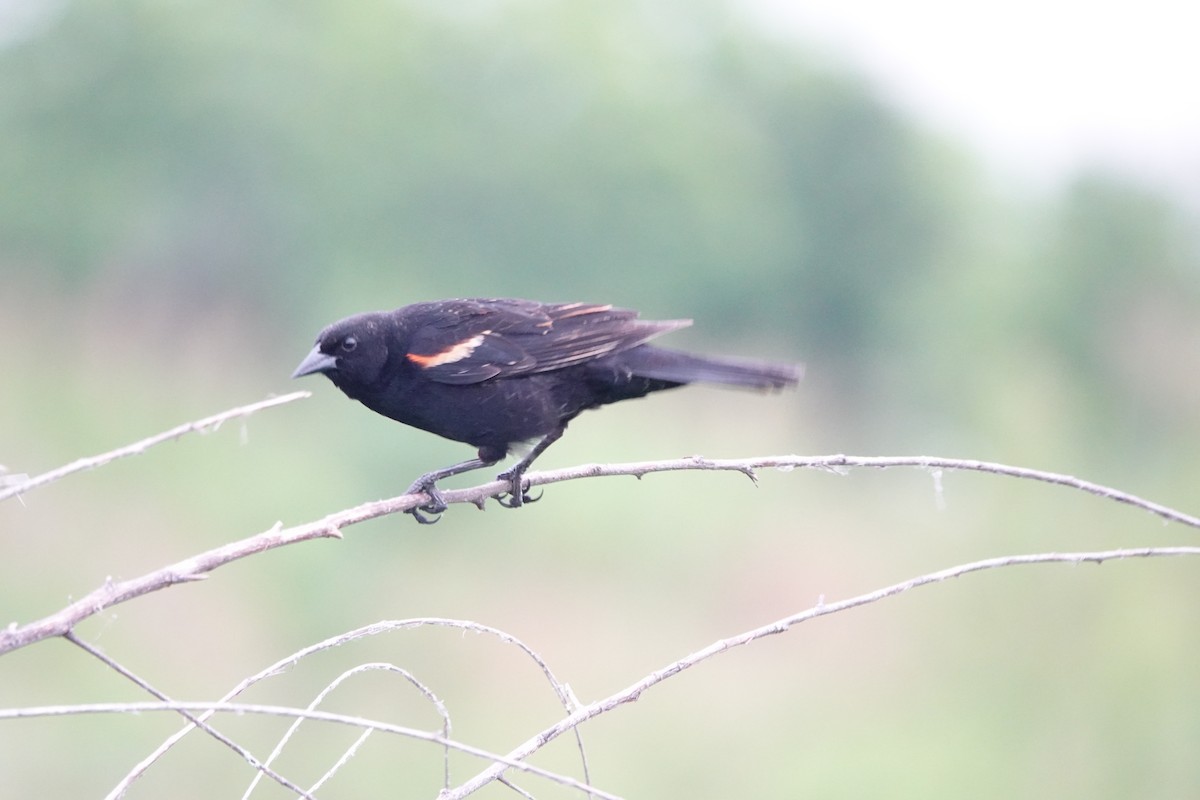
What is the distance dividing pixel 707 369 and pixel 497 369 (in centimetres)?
85

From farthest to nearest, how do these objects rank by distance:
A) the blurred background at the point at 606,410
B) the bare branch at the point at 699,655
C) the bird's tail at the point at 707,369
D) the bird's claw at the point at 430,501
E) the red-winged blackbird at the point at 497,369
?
the blurred background at the point at 606,410 < the red-winged blackbird at the point at 497,369 < the bird's tail at the point at 707,369 < the bird's claw at the point at 430,501 < the bare branch at the point at 699,655

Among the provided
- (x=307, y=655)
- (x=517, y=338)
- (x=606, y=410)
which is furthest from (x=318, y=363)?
(x=606, y=410)

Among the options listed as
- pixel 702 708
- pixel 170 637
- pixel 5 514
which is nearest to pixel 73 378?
pixel 5 514

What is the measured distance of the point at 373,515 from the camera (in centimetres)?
315

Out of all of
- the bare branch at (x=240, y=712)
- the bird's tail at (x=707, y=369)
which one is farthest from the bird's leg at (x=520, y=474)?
the bare branch at (x=240, y=712)

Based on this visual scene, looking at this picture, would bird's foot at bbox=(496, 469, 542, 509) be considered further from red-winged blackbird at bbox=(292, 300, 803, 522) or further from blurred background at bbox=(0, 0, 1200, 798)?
blurred background at bbox=(0, 0, 1200, 798)

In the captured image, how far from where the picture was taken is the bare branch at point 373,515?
6.79 ft

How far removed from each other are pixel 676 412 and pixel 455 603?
17.3ft

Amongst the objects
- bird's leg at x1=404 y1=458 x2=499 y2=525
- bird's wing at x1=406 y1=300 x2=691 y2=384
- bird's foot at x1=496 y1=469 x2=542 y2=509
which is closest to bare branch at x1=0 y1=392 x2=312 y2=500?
bird's leg at x1=404 y1=458 x2=499 y2=525

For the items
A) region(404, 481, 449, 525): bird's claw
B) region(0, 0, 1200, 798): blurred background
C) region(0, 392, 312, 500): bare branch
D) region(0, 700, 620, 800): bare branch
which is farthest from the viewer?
region(0, 0, 1200, 798): blurred background

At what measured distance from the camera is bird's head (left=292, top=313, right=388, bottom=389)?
4805 millimetres

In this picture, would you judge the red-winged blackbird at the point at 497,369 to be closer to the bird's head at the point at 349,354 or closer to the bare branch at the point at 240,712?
the bird's head at the point at 349,354

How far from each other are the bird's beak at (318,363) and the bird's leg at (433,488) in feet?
1.86

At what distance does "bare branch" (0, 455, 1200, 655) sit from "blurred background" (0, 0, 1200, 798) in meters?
6.94
